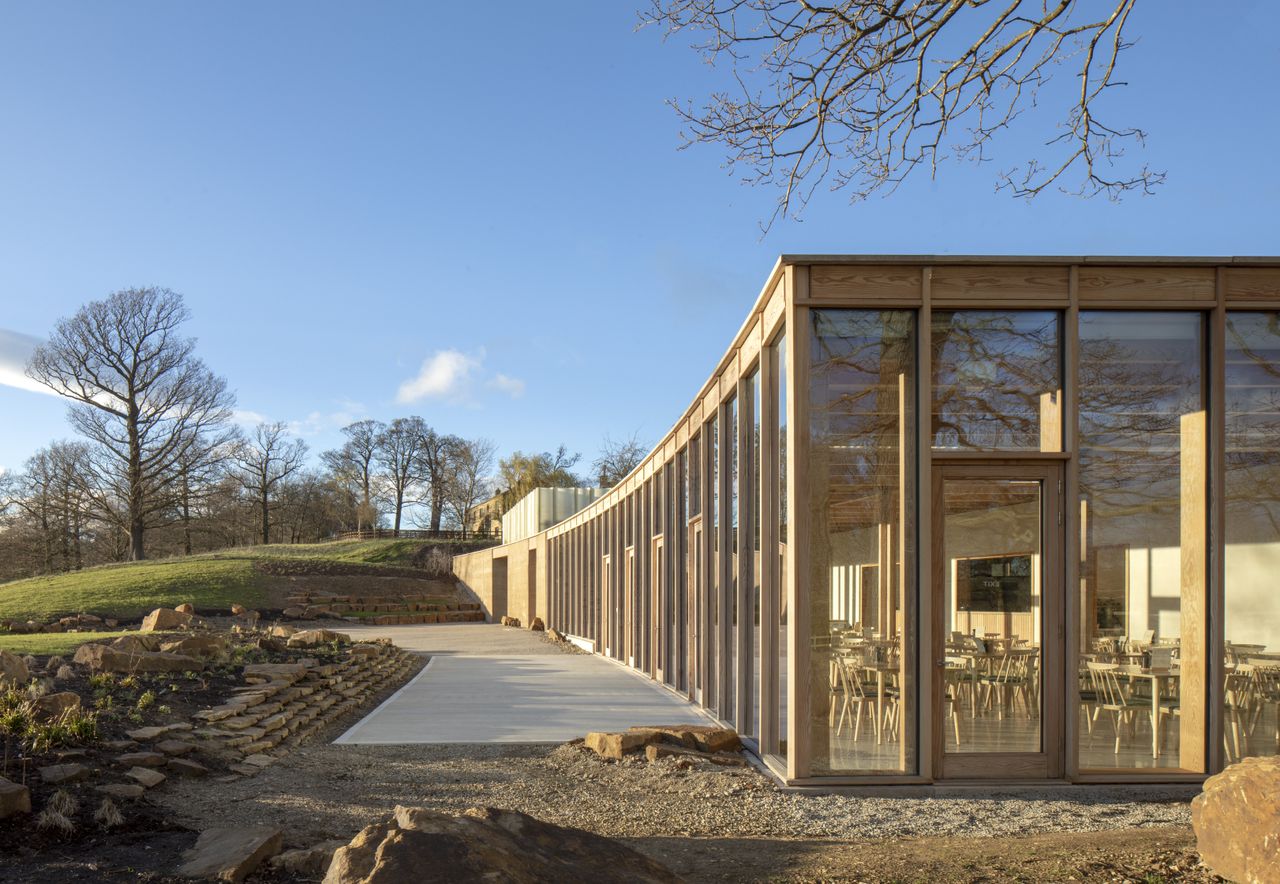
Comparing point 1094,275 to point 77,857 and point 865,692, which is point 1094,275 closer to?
point 865,692

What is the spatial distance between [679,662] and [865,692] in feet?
23.5

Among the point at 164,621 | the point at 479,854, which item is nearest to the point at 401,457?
the point at 164,621

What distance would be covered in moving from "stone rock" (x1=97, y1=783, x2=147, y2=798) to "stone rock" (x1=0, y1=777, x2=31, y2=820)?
0.59 metres

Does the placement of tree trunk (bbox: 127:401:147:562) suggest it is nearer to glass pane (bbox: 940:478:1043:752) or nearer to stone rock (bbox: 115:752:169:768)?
stone rock (bbox: 115:752:169:768)

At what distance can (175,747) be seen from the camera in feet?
26.9

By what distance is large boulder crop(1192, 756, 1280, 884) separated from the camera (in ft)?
15.3

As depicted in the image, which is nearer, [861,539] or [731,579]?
[861,539]

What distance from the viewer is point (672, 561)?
1508 centimetres

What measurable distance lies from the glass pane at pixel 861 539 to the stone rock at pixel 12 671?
23.0ft

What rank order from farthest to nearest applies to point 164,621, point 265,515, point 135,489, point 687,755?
point 265,515 → point 135,489 → point 164,621 → point 687,755

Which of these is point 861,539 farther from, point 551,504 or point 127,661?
point 551,504

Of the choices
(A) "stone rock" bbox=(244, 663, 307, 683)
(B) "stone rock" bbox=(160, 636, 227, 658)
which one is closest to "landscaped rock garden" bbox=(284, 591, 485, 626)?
(B) "stone rock" bbox=(160, 636, 227, 658)

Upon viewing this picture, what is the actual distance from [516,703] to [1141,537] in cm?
825

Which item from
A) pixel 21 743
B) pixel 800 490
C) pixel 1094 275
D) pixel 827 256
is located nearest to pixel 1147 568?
pixel 1094 275
